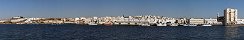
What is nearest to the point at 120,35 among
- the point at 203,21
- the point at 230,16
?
the point at 230,16

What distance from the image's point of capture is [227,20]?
173m

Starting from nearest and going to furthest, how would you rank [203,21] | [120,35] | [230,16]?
[120,35] → [230,16] → [203,21]

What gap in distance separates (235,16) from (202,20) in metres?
12.4

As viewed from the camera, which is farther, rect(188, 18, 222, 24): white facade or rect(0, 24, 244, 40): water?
rect(188, 18, 222, 24): white facade

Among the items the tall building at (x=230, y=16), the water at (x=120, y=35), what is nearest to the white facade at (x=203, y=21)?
the tall building at (x=230, y=16)

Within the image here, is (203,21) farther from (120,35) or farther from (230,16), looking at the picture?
(120,35)

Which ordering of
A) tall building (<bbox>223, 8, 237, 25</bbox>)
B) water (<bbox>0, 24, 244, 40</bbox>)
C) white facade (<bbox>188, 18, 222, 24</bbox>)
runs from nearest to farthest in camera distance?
water (<bbox>0, 24, 244, 40</bbox>) < tall building (<bbox>223, 8, 237, 25</bbox>) < white facade (<bbox>188, 18, 222, 24</bbox>)

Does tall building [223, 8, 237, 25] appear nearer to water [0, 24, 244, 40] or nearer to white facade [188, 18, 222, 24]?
white facade [188, 18, 222, 24]

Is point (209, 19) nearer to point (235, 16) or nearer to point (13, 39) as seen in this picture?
point (235, 16)

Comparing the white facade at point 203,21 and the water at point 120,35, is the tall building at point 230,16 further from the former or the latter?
the water at point 120,35

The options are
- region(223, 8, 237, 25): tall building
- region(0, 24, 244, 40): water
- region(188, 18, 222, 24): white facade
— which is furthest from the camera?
region(188, 18, 222, 24): white facade

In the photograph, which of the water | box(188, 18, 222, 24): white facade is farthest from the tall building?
the water

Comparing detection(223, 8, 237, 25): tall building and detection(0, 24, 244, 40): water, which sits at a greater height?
detection(223, 8, 237, 25): tall building

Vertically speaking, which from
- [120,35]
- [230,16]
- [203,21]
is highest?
[230,16]
